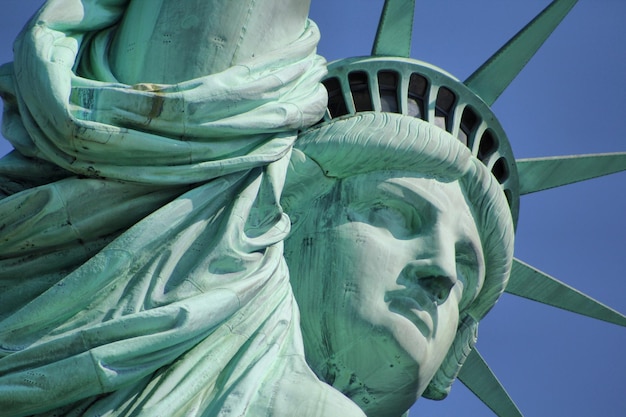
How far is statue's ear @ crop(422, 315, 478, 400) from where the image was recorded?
12070 millimetres

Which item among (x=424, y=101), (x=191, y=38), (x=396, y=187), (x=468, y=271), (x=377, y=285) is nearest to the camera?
(x=191, y=38)

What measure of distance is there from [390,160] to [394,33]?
2.37 m

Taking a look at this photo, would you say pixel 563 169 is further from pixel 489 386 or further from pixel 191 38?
pixel 191 38

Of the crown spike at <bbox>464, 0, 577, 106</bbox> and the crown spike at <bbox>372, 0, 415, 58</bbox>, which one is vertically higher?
the crown spike at <bbox>372, 0, 415, 58</bbox>

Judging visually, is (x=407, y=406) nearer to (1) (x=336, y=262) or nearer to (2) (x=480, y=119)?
(1) (x=336, y=262)

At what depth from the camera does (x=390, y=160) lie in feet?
36.4

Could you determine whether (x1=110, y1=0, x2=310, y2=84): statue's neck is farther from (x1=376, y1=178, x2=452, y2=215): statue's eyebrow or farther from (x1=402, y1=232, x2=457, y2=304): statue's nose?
(x1=402, y1=232, x2=457, y2=304): statue's nose

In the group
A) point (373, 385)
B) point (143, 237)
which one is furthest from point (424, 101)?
point (143, 237)

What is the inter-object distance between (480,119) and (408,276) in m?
2.70

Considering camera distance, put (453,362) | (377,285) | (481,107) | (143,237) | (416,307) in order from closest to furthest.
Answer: (143,237)
(377,285)
(416,307)
(453,362)
(481,107)

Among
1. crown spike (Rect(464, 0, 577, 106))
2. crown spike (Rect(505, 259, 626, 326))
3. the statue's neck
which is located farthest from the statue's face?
crown spike (Rect(464, 0, 577, 106))

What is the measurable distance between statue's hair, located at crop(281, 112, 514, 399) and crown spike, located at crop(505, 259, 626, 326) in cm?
157

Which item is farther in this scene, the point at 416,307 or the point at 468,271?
the point at 468,271

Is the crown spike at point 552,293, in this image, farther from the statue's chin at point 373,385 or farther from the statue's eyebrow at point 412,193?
the statue's chin at point 373,385
